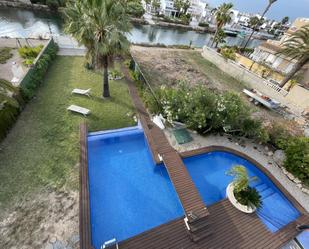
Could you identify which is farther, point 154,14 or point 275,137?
point 154,14

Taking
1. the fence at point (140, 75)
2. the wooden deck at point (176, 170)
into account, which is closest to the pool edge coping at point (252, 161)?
the wooden deck at point (176, 170)

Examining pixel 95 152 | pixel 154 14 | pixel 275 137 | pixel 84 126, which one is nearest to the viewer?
pixel 95 152

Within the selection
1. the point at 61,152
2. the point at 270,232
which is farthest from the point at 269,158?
the point at 61,152

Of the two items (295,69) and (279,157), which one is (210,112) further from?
(295,69)

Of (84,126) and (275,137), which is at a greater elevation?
(275,137)

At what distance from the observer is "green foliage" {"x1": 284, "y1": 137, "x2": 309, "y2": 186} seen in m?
9.97

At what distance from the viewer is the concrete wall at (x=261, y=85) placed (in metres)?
17.8

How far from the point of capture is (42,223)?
688cm

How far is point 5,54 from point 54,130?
1301 centimetres

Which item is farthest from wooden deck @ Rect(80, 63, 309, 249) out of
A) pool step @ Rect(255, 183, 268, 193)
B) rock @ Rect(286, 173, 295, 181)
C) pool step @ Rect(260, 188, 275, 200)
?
rock @ Rect(286, 173, 295, 181)

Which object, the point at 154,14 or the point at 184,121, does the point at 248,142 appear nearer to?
the point at 184,121

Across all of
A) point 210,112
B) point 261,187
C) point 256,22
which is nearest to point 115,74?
point 210,112

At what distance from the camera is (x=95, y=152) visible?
33.7ft

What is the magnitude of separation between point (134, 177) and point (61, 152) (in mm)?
4399
